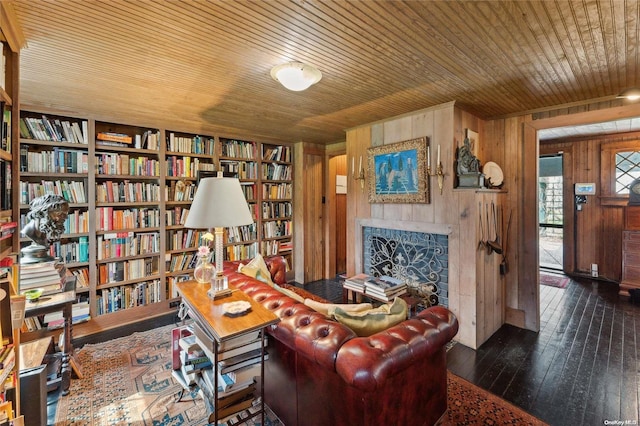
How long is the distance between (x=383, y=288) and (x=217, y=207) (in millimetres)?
1803

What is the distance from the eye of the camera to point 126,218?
3.29 metres

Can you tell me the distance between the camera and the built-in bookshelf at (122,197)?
9.52 feet

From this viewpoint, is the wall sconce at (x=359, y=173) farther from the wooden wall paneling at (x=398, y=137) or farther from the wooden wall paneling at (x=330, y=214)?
the wooden wall paneling at (x=330, y=214)

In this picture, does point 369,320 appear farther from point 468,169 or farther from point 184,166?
point 184,166

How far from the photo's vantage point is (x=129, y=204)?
10.7ft

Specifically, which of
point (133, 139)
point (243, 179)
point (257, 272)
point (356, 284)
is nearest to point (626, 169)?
point (356, 284)

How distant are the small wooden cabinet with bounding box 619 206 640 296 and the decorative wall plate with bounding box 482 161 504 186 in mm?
2532

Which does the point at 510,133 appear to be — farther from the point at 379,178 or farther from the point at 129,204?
the point at 129,204

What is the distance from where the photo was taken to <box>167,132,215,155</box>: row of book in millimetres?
3562

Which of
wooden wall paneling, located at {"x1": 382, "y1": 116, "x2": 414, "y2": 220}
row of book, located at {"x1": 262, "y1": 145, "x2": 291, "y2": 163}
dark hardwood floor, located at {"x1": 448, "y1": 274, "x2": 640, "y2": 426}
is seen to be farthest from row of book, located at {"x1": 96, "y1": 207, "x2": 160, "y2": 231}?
dark hardwood floor, located at {"x1": 448, "y1": 274, "x2": 640, "y2": 426}

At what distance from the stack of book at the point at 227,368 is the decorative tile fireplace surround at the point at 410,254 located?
2049 mm

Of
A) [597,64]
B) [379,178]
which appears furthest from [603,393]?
[379,178]

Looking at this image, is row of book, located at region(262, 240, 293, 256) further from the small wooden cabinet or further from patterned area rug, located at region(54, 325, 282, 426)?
the small wooden cabinet

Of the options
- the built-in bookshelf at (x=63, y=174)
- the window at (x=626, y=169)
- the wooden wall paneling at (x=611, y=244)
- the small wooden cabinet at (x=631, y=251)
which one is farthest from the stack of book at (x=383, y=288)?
the window at (x=626, y=169)
